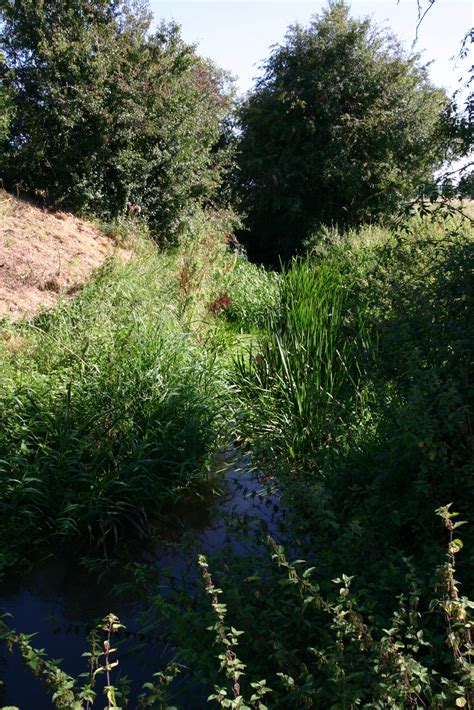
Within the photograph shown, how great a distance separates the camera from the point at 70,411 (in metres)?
4.73

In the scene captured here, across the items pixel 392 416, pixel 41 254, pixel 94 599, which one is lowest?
pixel 94 599

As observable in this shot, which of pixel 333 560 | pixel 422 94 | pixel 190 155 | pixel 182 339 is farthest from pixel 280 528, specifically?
pixel 422 94

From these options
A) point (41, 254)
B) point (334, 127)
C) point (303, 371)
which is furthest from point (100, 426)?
point (334, 127)

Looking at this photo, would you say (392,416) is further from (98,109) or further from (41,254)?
(98,109)

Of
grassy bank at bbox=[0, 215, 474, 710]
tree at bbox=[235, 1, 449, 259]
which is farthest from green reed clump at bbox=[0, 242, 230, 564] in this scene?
tree at bbox=[235, 1, 449, 259]

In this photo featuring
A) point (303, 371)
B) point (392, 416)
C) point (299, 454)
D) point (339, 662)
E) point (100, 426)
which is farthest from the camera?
point (303, 371)

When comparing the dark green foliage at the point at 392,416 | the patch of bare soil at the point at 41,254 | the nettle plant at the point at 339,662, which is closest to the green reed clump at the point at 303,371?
the dark green foliage at the point at 392,416

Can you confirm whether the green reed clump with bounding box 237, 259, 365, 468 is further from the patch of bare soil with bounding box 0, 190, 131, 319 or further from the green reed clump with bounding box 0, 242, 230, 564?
the patch of bare soil with bounding box 0, 190, 131, 319

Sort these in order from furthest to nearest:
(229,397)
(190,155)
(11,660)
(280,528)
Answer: (190,155) → (229,397) → (280,528) → (11,660)

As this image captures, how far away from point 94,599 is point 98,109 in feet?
31.5

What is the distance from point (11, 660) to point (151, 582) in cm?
83

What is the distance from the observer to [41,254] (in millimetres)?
9117

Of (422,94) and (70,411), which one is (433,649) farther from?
(422,94)

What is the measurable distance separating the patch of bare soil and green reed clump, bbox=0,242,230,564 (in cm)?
148
